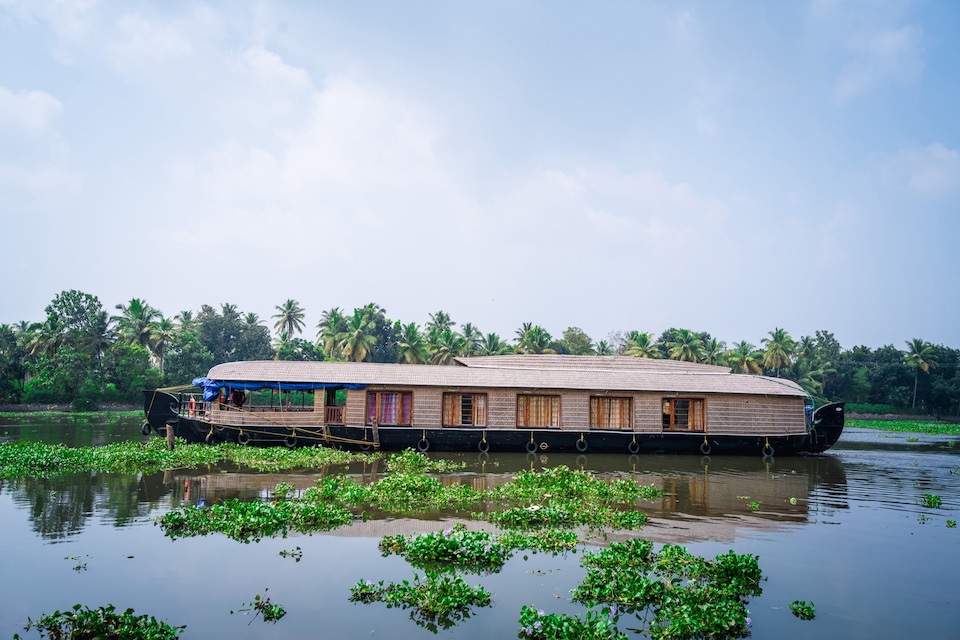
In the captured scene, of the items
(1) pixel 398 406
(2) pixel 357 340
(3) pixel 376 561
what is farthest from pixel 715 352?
(3) pixel 376 561

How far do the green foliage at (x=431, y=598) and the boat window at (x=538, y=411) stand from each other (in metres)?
14.2

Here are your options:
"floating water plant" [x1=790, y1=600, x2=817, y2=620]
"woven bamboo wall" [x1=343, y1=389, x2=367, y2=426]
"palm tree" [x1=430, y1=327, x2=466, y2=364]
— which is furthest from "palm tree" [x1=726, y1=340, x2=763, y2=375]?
"floating water plant" [x1=790, y1=600, x2=817, y2=620]

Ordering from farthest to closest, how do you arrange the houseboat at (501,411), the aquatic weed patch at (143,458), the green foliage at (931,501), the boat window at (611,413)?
the boat window at (611,413)
the houseboat at (501,411)
the aquatic weed patch at (143,458)
the green foliage at (931,501)

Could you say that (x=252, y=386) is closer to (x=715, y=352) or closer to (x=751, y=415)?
(x=751, y=415)

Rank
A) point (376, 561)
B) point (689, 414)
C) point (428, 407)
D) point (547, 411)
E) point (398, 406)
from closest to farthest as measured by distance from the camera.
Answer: point (376, 561)
point (428, 407)
point (398, 406)
point (547, 411)
point (689, 414)

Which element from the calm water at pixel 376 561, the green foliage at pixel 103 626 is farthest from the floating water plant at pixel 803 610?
the green foliage at pixel 103 626

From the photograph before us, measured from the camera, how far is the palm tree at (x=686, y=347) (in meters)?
54.2

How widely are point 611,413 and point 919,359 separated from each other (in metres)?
47.4

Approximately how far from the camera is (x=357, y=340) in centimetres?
5272

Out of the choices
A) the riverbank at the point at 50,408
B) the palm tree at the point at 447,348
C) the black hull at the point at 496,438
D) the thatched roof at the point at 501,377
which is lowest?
the riverbank at the point at 50,408

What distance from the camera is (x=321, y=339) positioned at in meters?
56.9

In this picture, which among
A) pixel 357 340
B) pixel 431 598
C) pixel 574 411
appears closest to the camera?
pixel 431 598

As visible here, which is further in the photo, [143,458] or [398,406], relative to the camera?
[398,406]

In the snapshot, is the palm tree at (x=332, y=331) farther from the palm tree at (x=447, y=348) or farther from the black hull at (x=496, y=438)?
the black hull at (x=496, y=438)
